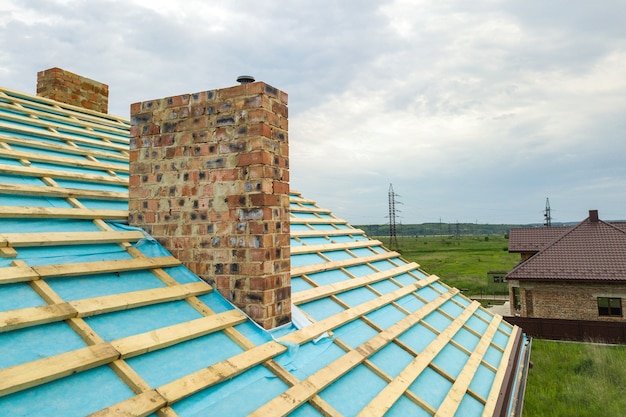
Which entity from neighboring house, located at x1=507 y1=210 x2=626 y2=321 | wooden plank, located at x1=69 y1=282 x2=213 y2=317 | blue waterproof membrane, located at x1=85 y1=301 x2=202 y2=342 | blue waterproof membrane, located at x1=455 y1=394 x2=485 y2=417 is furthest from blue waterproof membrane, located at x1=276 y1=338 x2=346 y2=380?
neighboring house, located at x1=507 y1=210 x2=626 y2=321

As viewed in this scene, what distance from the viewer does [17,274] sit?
251 centimetres

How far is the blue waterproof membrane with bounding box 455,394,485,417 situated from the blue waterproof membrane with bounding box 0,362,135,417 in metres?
2.99

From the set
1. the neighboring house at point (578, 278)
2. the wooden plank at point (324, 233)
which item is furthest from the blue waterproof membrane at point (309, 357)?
the neighboring house at point (578, 278)


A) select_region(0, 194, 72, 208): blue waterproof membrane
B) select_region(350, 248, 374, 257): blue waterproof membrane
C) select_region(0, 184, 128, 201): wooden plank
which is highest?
select_region(0, 184, 128, 201): wooden plank

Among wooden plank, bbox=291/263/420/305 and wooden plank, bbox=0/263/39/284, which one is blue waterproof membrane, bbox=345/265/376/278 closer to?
wooden plank, bbox=291/263/420/305

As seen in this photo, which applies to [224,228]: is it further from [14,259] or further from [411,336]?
[411,336]

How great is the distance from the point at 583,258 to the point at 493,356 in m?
18.7

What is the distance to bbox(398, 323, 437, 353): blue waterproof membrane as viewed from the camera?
4.47m

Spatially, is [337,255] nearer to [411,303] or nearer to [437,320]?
[411,303]

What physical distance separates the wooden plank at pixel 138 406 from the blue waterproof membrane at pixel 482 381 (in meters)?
3.48

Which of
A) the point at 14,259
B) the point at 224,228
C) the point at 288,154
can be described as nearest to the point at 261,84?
the point at 288,154

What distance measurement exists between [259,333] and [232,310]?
0.29 m

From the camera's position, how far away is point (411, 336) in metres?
4.69

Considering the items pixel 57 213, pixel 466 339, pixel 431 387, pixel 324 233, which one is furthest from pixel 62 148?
pixel 466 339
